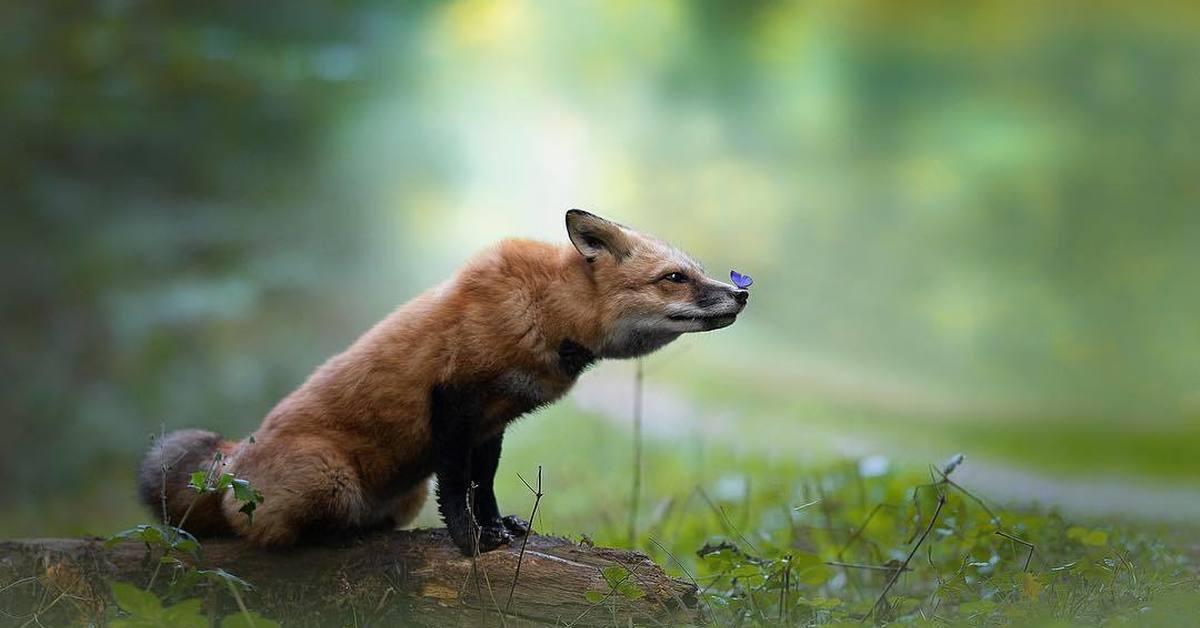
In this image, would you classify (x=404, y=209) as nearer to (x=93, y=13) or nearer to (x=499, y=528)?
(x=93, y=13)

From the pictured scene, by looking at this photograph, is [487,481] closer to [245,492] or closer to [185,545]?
[245,492]

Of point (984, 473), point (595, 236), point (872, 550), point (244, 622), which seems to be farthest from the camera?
point (984, 473)

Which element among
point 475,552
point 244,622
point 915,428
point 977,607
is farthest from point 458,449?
point 915,428

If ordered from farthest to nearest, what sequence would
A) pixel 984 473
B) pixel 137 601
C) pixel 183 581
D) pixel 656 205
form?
pixel 656 205 < pixel 984 473 < pixel 183 581 < pixel 137 601

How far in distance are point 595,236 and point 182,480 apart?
89.2 inches

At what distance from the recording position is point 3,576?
4773mm

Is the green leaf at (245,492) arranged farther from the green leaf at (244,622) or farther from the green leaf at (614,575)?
Answer: the green leaf at (614,575)

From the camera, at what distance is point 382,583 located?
4594 millimetres

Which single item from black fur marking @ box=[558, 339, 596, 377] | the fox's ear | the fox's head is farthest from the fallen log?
the fox's ear

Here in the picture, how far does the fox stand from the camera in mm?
4699

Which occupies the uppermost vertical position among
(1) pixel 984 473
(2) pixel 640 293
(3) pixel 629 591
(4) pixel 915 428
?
(2) pixel 640 293

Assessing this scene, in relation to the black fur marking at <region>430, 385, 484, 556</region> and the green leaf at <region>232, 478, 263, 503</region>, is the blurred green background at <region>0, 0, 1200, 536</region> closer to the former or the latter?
the black fur marking at <region>430, 385, 484, 556</region>

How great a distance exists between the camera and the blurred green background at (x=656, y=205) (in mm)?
10938

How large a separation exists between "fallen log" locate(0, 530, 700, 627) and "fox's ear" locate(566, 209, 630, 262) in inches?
52.8
